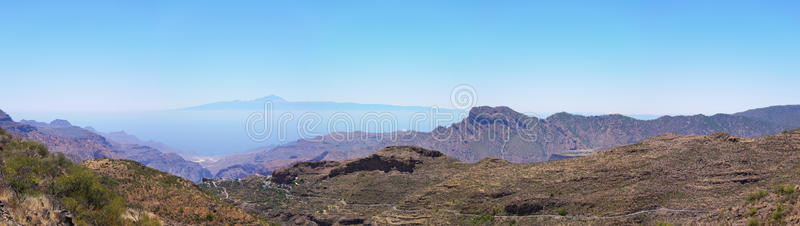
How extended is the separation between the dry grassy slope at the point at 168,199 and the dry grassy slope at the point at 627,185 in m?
23.1

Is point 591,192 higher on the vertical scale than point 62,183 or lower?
lower

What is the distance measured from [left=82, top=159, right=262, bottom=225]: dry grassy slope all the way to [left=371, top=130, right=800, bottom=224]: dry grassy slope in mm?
23098

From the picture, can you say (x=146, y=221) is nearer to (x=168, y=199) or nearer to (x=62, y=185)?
(x=62, y=185)

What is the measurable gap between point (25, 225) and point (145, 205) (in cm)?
1977

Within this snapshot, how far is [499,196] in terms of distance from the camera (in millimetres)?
54250

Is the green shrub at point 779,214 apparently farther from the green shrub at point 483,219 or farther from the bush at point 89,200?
the bush at point 89,200

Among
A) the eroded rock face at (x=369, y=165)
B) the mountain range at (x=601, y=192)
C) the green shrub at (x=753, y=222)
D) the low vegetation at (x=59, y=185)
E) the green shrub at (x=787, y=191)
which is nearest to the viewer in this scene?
the low vegetation at (x=59, y=185)

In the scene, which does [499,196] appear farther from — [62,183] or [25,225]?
[25,225]

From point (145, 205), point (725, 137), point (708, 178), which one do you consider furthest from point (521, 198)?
point (145, 205)

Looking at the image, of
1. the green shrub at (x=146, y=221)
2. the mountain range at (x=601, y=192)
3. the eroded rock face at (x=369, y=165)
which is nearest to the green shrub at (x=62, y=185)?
the green shrub at (x=146, y=221)

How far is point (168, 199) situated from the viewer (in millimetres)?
35406

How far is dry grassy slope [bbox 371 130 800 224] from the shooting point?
136 ft

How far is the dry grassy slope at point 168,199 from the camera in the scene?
3291cm

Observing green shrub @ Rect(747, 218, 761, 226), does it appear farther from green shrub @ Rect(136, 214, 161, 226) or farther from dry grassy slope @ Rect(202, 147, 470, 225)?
dry grassy slope @ Rect(202, 147, 470, 225)
